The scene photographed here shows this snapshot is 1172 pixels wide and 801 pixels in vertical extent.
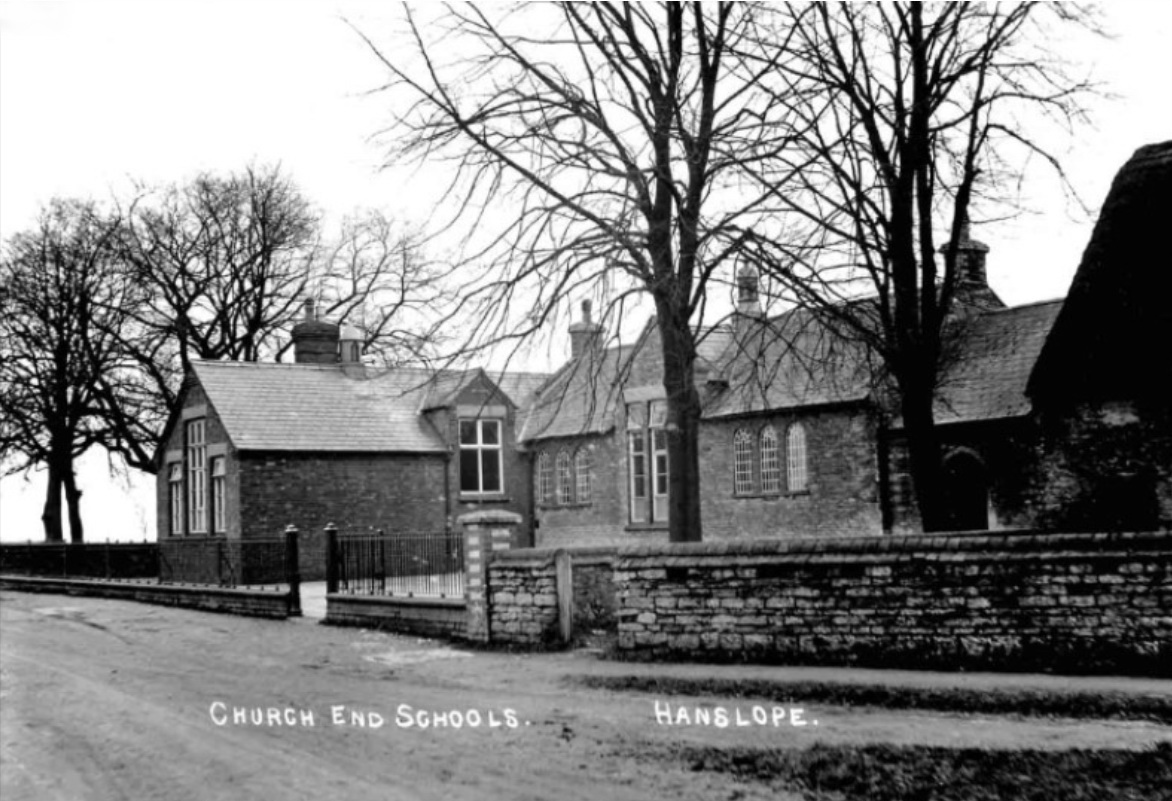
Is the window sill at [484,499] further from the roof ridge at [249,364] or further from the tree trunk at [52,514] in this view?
the tree trunk at [52,514]

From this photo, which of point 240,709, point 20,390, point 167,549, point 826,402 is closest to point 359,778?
point 240,709

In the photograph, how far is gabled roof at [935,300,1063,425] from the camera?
26.2 metres

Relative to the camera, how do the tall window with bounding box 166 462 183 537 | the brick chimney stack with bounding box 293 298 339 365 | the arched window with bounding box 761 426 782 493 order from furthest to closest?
the brick chimney stack with bounding box 293 298 339 365
the tall window with bounding box 166 462 183 537
the arched window with bounding box 761 426 782 493

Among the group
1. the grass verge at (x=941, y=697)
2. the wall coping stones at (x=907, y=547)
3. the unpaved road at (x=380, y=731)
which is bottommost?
the unpaved road at (x=380, y=731)

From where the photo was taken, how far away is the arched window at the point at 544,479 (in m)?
36.9

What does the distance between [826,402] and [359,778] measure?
67.7 ft

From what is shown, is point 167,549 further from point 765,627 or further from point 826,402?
point 765,627

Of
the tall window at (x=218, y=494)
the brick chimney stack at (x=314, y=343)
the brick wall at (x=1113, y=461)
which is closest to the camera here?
the brick wall at (x=1113, y=461)

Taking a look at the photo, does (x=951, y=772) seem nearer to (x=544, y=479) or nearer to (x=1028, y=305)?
(x=1028, y=305)

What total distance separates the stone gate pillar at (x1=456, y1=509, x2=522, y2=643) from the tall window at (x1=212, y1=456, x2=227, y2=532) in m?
17.8

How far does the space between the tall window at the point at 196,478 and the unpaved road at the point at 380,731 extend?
58.8 feet

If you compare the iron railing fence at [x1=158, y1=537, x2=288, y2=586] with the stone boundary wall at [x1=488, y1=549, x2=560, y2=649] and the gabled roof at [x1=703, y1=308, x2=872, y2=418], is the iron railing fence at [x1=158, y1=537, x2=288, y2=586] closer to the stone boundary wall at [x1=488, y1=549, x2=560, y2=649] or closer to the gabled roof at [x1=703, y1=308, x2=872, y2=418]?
the stone boundary wall at [x1=488, y1=549, x2=560, y2=649]

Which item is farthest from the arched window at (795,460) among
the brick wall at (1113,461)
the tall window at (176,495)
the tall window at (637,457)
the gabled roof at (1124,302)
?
the tall window at (176,495)

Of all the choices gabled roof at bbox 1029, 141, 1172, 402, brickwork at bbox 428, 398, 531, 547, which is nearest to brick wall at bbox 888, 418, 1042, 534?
gabled roof at bbox 1029, 141, 1172, 402
